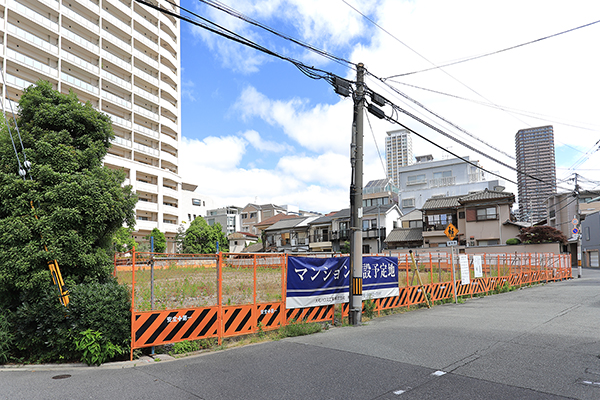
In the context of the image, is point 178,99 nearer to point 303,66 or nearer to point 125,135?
point 125,135

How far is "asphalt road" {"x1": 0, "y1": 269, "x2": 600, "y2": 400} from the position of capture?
5617 millimetres

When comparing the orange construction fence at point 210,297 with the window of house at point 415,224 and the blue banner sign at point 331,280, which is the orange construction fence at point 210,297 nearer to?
the blue banner sign at point 331,280

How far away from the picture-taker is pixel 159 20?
60.5m

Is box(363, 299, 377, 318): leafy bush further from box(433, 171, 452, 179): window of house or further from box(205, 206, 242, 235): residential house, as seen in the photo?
box(205, 206, 242, 235): residential house

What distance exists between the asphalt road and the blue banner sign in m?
1.18

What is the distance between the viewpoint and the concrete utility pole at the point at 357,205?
11.3 metres

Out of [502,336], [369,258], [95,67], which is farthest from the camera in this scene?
[95,67]

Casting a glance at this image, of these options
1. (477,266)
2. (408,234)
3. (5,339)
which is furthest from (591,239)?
(5,339)

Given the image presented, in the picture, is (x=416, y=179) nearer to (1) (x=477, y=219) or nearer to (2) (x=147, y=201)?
(1) (x=477, y=219)

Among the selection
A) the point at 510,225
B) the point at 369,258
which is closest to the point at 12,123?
the point at 369,258

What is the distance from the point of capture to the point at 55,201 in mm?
8211

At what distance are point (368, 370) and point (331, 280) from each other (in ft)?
15.7

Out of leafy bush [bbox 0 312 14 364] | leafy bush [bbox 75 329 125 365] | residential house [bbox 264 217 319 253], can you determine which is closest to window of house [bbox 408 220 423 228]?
residential house [bbox 264 217 319 253]

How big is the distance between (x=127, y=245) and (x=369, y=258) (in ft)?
125
